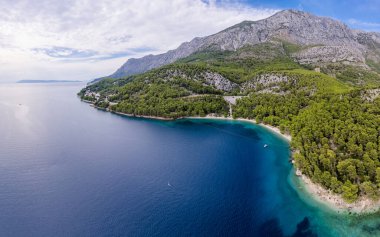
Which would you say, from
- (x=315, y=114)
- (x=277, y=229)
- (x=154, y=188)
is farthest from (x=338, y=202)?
(x=315, y=114)

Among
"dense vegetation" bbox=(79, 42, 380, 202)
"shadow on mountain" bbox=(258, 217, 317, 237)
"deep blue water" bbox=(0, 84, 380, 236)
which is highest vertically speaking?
"dense vegetation" bbox=(79, 42, 380, 202)

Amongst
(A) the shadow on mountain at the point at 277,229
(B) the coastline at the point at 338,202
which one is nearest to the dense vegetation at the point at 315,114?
(B) the coastline at the point at 338,202

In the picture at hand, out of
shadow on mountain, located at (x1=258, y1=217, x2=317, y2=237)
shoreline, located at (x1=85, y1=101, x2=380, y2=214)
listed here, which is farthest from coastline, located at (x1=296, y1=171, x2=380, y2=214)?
shadow on mountain, located at (x1=258, y1=217, x2=317, y2=237)

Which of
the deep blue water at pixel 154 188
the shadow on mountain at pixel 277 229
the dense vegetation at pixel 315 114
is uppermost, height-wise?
the dense vegetation at pixel 315 114

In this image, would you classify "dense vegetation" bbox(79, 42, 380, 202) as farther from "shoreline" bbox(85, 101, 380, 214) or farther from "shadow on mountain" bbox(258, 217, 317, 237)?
"shadow on mountain" bbox(258, 217, 317, 237)

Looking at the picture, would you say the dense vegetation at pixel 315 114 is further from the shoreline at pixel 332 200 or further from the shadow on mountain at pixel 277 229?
the shadow on mountain at pixel 277 229

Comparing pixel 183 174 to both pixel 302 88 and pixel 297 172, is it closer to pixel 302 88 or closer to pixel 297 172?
pixel 297 172
